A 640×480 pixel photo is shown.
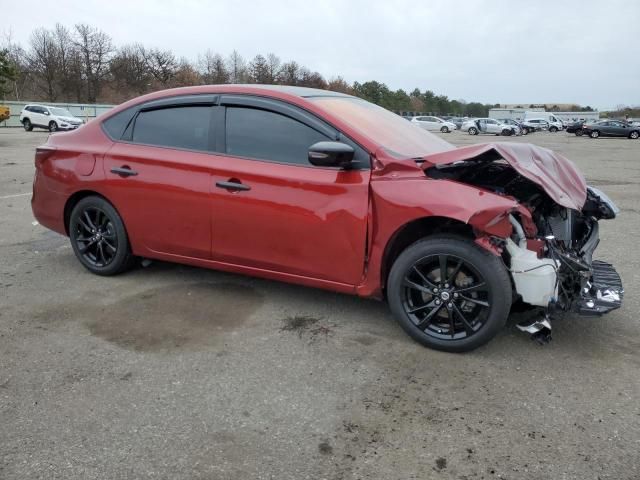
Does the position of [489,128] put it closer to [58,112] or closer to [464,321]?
[58,112]

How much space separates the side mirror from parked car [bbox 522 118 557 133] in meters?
56.3

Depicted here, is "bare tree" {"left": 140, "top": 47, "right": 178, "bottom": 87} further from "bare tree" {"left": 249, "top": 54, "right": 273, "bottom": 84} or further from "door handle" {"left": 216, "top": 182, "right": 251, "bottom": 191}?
"door handle" {"left": 216, "top": 182, "right": 251, "bottom": 191}

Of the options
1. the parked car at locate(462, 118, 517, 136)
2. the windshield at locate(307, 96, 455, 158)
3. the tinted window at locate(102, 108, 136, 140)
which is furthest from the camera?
the parked car at locate(462, 118, 517, 136)

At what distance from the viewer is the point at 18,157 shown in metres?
15.6

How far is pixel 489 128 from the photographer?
4934 centimetres

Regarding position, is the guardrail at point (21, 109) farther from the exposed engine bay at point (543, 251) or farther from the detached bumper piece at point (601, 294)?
the detached bumper piece at point (601, 294)

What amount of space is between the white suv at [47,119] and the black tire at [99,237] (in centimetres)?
2938

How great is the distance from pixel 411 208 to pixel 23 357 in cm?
253

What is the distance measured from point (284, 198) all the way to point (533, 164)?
1.61 meters

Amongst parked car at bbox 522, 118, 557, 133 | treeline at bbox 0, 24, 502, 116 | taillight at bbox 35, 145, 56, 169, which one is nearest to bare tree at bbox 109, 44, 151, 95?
treeline at bbox 0, 24, 502, 116

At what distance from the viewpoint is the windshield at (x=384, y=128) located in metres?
3.76

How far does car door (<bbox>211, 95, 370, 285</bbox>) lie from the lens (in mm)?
3578

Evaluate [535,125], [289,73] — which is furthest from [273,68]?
[535,125]

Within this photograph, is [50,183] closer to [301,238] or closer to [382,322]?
[301,238]
